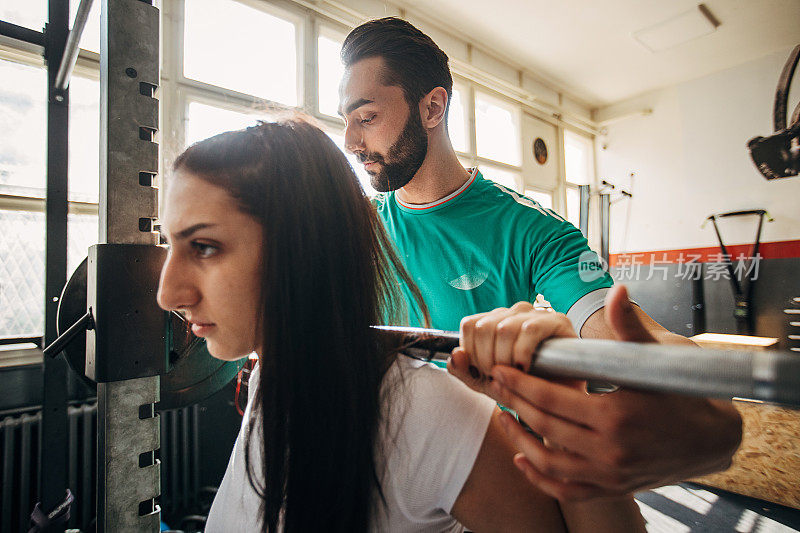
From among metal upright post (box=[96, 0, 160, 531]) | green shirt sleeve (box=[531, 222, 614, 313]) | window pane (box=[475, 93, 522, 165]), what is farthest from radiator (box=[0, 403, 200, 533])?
window pane (box=[475, 93, 522, 165])

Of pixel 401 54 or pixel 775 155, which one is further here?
pixel 775 155

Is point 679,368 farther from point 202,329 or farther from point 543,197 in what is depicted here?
point 543,197

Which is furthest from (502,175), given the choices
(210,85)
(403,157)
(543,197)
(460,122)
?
(403,157)

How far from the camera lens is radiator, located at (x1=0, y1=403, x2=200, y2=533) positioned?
1.86m

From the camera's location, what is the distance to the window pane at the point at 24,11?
2.14m

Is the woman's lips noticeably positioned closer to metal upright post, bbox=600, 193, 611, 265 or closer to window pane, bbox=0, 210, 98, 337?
window pane, bbox=0, 210, 98, 337

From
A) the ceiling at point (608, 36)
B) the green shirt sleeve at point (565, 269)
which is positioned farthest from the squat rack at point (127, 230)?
the ceiling at point (608, 36)

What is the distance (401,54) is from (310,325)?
36.9 inches

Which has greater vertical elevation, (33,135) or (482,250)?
(33,135)

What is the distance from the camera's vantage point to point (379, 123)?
1.23 metres

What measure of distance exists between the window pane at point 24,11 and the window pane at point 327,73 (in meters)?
1.74

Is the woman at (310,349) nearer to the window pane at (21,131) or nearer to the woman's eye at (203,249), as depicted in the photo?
the woman's eye at (203,249)

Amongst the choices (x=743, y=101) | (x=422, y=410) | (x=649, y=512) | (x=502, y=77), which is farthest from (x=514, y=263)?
(x=743, y=101)

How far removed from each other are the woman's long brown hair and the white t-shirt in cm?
3
